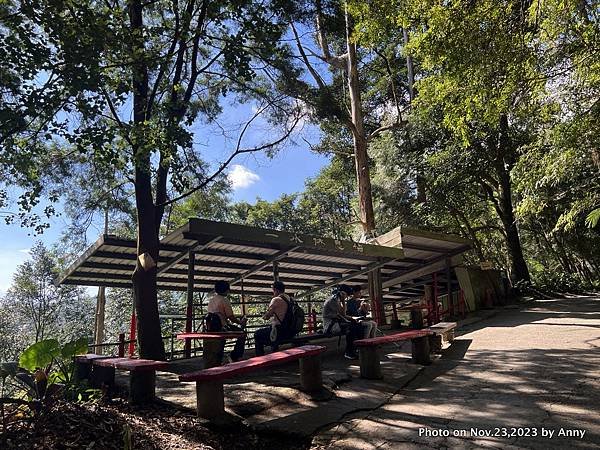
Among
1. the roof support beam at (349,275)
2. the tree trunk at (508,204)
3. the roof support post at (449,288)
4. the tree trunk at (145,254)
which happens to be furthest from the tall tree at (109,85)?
the tree trunk at (508,204)

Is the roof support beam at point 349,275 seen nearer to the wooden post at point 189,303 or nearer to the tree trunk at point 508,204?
the wooden post at point 189,303

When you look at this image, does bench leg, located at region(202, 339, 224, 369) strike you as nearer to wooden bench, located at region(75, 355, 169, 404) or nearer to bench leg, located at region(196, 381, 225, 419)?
wooden bench, located at region(75, 355, 169, 404)

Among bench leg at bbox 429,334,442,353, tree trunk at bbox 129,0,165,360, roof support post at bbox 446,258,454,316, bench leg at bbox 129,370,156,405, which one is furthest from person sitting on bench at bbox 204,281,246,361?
roof support post at bbox 446,258,454,316

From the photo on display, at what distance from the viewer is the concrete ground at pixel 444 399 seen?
3580mm

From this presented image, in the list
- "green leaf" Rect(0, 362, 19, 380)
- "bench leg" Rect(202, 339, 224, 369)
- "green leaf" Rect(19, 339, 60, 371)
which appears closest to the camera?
"green leaf" Rect(0, 362, 19, 380)

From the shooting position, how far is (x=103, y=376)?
528 cm

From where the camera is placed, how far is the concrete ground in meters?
3.58

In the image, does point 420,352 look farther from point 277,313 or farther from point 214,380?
point 214,380

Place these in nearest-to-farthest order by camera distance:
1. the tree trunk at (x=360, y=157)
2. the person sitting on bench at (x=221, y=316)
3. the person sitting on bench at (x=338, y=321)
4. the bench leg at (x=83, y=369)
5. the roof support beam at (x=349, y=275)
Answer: the bench leg at (x=83, y=369) < the person sitting on bench at (x=221, y=316) < the person sitting on bench at (x=338, y=321) < the roof support beam at (x=349, y=275) < the tree trunk at (x=360, y=157)

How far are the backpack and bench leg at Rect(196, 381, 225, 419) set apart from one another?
8.44 feet

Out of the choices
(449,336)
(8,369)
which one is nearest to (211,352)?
(8,369)

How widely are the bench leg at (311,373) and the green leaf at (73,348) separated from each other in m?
2.51

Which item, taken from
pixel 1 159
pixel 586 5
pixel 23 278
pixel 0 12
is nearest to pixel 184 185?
pixel 1 159

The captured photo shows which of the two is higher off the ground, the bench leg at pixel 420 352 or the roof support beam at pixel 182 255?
the roof support beam at pixel 182 255
